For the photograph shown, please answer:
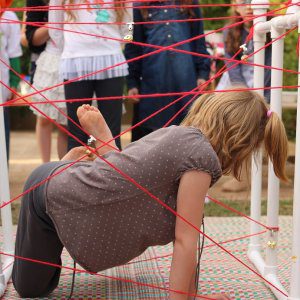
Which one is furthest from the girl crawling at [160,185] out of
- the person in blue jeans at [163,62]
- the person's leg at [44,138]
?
the person's leg at [44,138]

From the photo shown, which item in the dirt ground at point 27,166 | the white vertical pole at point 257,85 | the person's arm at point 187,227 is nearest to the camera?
the person's arm at point 187,227

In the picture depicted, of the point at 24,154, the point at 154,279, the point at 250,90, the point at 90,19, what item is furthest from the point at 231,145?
the point at 24,154

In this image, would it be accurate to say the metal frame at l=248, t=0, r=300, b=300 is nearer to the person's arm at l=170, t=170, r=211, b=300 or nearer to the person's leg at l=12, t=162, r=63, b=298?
the person's arm at l=170, t=170, r=211, b=300

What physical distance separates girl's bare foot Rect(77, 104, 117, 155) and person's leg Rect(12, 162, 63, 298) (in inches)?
5.2

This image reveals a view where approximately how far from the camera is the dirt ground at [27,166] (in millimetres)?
3436

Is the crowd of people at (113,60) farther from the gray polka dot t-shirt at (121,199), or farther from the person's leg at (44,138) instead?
the gray polka dot t-shirt at (121,199)

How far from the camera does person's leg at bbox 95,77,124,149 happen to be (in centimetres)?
246

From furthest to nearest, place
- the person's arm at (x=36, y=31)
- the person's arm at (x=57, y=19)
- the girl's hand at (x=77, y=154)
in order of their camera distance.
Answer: the person's arm at (x=36, y=31) → the person's arm at (x=57, y=19) → the girl's hand at (x=77, y=154)

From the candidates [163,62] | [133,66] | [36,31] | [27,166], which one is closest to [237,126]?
[163,62]

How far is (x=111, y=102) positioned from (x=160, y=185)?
3.35ft

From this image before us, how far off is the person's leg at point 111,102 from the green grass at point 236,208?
0.62 metres

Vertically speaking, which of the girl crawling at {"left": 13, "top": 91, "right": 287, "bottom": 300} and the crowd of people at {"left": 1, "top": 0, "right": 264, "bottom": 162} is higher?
the crowd of people at {"left": 1, "top": 0, "right": 264, "bottom": 162}

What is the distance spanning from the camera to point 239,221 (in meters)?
2.60

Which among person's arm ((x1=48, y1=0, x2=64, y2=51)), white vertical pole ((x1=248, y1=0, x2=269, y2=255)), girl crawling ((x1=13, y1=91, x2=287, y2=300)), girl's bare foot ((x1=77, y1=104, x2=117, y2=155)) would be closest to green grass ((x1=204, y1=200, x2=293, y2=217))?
white vertical pole ((x1=248, y1=0, x2=269, y2=255))
